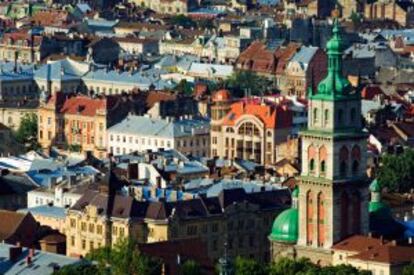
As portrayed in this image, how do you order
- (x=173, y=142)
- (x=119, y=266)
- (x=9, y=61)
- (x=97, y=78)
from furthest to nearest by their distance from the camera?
(x=9, y=61), (x=97, y=78), (x=173, y=142), (x=119, y=266)

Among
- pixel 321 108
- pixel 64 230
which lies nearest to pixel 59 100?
pixel 64 230

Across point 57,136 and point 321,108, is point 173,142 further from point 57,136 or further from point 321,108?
point 321,108

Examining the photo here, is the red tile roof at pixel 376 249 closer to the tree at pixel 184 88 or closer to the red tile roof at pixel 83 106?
the red tile roof at pixel 83 106

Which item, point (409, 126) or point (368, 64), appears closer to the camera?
point (409, 126)

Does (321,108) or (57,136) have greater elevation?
(321,108)

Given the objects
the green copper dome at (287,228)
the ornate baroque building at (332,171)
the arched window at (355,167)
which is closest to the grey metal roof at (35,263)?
the green copper dome at (287,228)

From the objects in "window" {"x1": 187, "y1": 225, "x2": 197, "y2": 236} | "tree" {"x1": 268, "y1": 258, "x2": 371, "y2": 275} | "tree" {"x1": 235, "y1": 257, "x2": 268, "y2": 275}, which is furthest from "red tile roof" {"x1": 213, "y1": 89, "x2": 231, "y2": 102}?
"tree" {"x1": 235, "y1": 257, "x2": 268, "y2": 275}
